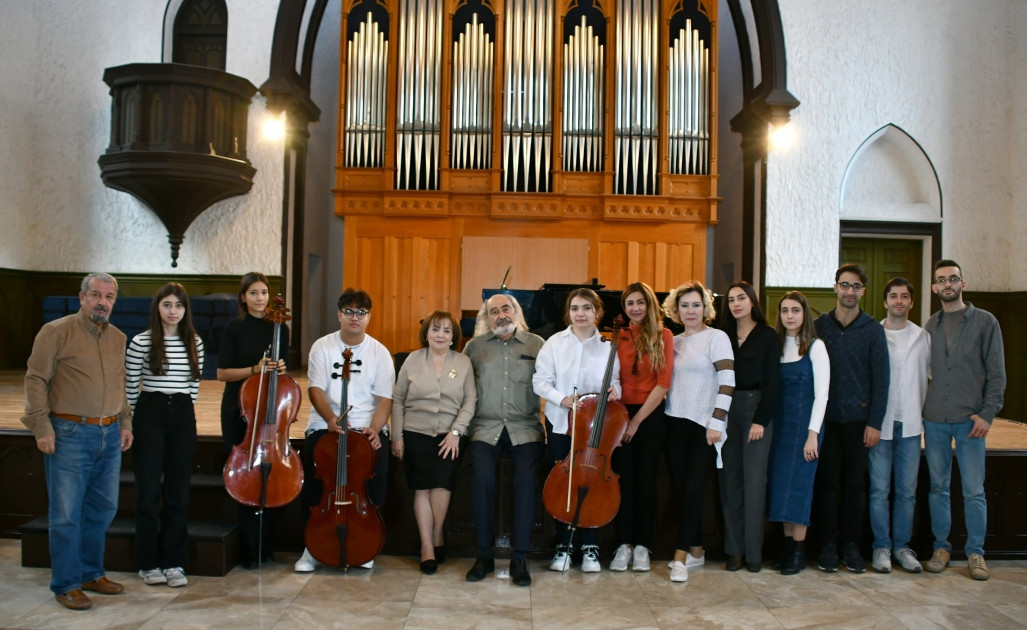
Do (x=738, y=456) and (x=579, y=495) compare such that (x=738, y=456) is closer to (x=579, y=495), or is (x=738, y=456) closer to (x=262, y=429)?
(x=579, y=495)

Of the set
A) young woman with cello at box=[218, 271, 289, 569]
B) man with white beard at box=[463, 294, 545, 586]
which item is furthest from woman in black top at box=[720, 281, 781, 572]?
young woman with cello at box=[218, 271, 289, 569]

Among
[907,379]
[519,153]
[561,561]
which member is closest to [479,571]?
[561,561]

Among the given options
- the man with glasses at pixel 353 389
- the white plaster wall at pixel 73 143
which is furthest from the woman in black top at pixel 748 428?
the white plaster wall at pixel 73 143

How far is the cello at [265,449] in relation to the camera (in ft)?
10.1

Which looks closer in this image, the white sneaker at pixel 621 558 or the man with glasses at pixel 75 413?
the man with glasses at pixel 75 413

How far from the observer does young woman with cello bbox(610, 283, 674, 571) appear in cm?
351

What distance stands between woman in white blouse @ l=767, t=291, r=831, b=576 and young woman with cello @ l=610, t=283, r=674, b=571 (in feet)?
1.85

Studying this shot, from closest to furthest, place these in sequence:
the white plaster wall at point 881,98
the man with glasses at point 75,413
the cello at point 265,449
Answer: the man with glasses at point 75,413
the cello at point 265,449
the white plaster wall at point 881,98

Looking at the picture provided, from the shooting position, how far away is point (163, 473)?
3338 mm

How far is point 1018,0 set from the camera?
7246 millimetres

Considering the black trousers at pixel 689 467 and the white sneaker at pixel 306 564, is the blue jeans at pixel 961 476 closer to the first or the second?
the black trousers at pixel 689 467

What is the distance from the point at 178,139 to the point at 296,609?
494 centimetres

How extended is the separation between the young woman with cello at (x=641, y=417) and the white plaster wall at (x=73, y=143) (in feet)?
16.9

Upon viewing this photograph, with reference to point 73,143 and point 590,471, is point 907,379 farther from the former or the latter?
point 73,143
